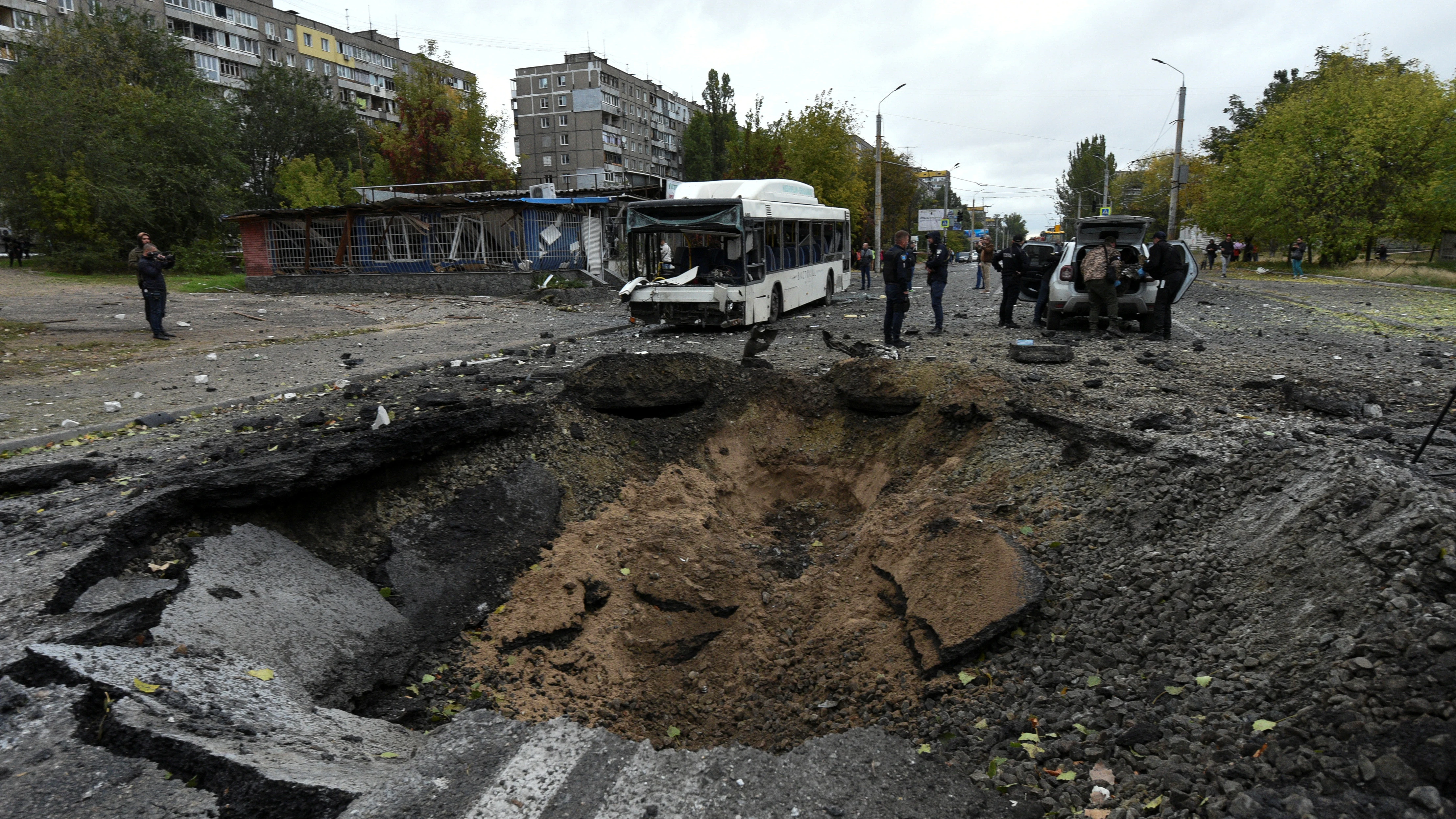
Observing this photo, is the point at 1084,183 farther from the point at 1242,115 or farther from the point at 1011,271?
the point at 1011,271

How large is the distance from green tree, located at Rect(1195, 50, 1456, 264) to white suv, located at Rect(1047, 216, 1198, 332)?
24.3m

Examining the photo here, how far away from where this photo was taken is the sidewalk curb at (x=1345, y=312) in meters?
13.3

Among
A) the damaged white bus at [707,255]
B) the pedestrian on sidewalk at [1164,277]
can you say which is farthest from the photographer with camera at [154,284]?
the pedestrian on sidewalk at [1164,277]

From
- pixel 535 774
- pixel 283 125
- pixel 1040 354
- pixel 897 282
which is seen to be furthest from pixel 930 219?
pixel 535 774

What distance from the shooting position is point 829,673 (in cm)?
414

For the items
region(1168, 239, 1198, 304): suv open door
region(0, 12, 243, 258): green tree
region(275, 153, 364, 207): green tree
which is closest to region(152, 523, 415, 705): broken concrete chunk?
region(1168, 239, 1198, 304): suv open door

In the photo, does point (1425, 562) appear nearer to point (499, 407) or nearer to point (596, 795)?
point (596, 795)

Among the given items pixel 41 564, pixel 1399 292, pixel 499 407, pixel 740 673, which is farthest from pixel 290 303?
pixel 1399 292

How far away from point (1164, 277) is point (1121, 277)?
0.68m

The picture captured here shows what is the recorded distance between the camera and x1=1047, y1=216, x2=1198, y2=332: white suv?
12.6 metres

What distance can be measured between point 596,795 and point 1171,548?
3118 millimetres

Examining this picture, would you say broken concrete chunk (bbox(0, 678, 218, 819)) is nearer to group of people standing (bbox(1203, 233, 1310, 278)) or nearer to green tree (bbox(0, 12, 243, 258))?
green tree (bbox(0, 12, 243, 258))

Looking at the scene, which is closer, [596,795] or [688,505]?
[596,795]

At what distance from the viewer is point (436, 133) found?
127ft
